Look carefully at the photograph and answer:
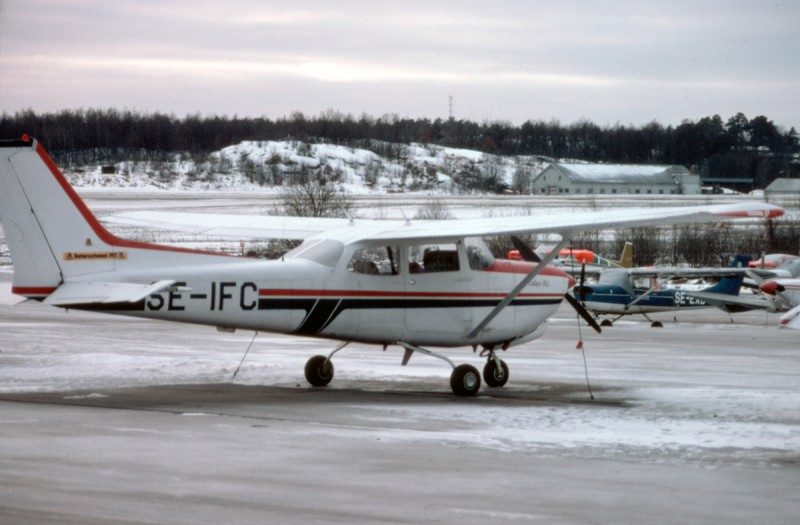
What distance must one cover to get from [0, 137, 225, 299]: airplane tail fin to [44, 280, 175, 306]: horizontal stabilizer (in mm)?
130

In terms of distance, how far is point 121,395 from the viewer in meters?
12.6

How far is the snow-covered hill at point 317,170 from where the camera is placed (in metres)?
107

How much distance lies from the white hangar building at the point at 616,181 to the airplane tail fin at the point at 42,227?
356 feet

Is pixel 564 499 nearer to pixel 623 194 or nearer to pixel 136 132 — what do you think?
pixel 623 194

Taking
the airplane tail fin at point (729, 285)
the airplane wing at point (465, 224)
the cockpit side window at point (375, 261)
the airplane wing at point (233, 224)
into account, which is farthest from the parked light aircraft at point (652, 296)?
the cockpit side window at point (375, 261)

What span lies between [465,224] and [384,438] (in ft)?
13.9

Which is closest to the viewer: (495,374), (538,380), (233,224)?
(495,374)

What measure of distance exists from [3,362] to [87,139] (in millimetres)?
114820

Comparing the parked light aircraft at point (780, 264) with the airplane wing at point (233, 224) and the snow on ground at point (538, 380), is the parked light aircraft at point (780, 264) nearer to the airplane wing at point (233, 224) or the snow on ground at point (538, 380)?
the snow on ground at point (538, 380)

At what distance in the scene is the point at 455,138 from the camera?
559 ft

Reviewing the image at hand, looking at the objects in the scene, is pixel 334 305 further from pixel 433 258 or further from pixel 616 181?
pixel 616 181

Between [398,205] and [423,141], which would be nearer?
[398,205]

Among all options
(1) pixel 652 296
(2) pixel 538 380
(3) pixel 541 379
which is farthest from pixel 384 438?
(1) pixel 652 296

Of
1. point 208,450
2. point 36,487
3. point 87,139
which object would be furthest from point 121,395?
point 87,139
